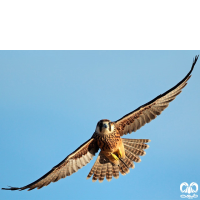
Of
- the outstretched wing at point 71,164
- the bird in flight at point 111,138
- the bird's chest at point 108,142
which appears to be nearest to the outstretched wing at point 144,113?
the bird in flight at point 111,138

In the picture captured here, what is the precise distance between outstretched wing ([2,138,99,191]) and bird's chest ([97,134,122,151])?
26 cm

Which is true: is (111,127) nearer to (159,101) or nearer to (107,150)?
(107,150)

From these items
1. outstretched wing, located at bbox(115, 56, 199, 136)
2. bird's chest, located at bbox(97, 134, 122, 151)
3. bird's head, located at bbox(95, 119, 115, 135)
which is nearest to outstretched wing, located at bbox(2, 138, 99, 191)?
bird's chest, located at bbox(97, 134, 122, 151)

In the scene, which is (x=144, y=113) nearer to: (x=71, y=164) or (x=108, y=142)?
(x=108, y=142)

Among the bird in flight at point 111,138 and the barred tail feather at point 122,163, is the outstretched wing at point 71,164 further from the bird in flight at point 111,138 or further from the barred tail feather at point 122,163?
the barred tail feather at point 122,163

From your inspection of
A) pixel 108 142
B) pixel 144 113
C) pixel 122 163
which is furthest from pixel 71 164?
pixel 144 113

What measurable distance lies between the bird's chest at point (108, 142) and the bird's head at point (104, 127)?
14 centimetres

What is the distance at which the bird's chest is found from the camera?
30.6ft

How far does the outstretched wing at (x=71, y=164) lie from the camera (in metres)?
9.05

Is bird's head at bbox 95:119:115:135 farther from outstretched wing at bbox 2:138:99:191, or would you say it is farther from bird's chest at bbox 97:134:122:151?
outstretched wing at bbox 2:138:99:191

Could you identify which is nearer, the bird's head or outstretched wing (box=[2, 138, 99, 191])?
outstretched wing (box=[2, 138, 99, 191])

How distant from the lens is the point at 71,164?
948cm
